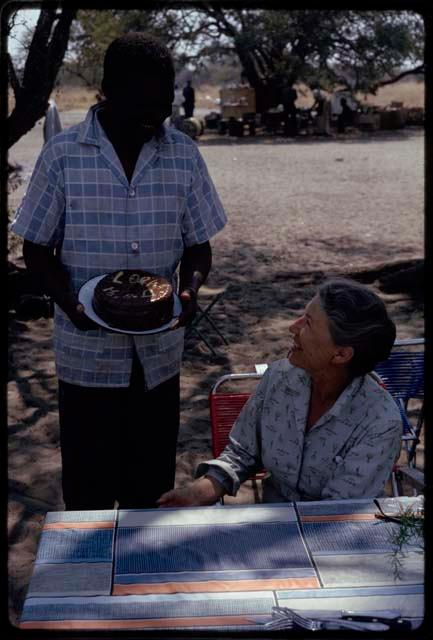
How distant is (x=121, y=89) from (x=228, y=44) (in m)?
33.1

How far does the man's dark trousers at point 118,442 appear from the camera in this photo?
2811 mm

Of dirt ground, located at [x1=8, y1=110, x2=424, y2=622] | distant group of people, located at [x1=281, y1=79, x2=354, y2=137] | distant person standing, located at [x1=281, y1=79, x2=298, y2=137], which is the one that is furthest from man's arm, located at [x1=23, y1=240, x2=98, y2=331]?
distant person standing, located at [x1=281, y1=79, x2=298, y2=137]

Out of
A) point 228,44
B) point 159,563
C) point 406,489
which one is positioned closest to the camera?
point 159,563

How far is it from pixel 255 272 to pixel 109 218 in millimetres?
6137

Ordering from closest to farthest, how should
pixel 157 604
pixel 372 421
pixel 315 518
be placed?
pixel 157 604
pixel 315 518
pixel 372 421

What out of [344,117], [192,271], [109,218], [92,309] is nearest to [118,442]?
[92,309]

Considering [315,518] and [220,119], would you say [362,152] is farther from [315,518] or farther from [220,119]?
[315,518]

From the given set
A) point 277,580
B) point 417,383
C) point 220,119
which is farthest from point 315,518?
point 220,119

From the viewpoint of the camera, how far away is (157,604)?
1685 millimetres

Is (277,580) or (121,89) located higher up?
(121,89)

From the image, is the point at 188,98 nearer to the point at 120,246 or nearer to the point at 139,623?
the point at 120,246

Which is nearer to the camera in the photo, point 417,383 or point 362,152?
point 417,383

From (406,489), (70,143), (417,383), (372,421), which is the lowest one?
(406,489)

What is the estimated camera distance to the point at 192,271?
2873 millimetres
